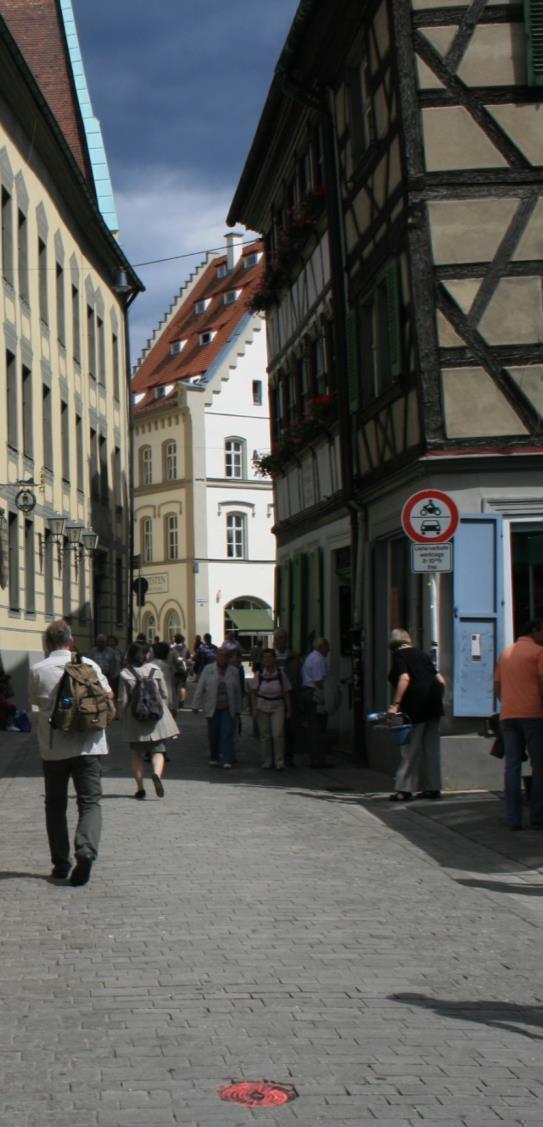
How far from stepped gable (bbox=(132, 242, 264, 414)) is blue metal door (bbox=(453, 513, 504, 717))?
53030mm

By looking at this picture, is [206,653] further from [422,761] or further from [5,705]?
[422,761]

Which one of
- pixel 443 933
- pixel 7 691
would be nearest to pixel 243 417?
pixel 7 691

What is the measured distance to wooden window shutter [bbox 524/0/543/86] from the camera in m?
17.7

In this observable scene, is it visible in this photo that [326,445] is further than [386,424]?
Yes

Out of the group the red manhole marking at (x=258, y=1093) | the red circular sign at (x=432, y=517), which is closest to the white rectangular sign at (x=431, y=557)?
the red circular sign at (x=432, y=517)

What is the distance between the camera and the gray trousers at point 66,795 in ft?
35.4

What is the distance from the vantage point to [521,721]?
13.4 m

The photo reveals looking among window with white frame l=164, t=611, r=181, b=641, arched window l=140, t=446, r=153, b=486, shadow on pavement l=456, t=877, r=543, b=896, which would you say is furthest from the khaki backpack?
arched window l=140, t=446, r=153, b=486

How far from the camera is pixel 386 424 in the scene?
1969 centimetres

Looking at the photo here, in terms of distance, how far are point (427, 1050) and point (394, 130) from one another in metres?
13.9

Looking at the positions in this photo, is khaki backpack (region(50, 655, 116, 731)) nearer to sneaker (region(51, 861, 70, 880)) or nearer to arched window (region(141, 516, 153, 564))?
sneaker (region(51, 861, 70, 880))

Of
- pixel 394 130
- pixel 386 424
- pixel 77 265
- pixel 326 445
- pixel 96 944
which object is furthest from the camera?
pixel 77 265

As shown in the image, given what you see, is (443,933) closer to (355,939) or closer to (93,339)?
(355,939)

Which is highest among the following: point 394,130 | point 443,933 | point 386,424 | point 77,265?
point 77,265
